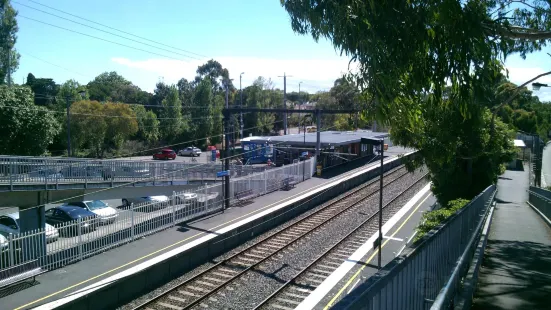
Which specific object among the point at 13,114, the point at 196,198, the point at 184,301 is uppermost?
the point at 13,114

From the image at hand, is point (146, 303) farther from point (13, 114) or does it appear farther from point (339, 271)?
point (13, 114)

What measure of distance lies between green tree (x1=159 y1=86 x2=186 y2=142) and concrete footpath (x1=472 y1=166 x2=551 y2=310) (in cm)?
4370

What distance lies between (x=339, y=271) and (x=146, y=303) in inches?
249

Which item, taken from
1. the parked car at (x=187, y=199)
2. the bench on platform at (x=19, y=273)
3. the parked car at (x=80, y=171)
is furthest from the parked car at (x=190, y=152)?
the bench on platform at (x=19, y=273)

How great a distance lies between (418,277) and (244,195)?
68.0 feet

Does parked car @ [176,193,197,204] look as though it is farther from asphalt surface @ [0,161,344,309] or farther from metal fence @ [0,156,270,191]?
metal fence @ [0,156,270,191]

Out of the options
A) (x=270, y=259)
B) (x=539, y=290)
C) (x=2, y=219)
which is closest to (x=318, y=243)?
(x=270, y=259)

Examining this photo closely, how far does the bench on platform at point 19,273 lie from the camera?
1201 cm

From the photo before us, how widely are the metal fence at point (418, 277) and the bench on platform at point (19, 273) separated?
11.3m

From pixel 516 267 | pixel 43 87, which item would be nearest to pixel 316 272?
pixel 516 267

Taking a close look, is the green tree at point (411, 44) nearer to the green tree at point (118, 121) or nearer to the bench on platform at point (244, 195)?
the bench on platform at point (244, 195)

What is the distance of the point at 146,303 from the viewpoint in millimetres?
12047

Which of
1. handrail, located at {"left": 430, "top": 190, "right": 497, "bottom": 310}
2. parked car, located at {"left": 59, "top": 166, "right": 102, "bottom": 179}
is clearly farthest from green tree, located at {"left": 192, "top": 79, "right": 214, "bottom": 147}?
handrail, located at {"left": 430, "top": 190, "right": 497, "bottom": 310}

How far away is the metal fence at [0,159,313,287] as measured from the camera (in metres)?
12.8
